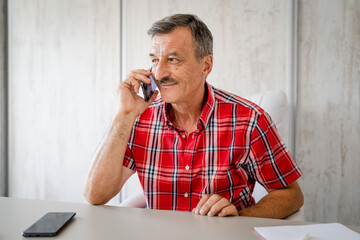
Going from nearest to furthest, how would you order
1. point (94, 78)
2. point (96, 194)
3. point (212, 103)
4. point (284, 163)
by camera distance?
point (96, 194) < point (284, 163) < point (212, 103) < point (94, 78)

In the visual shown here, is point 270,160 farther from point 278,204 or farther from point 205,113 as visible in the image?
point 205,113

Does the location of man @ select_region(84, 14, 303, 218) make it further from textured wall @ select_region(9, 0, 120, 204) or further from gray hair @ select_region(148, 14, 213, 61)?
textured wall @ select_region(9, 0, 120, 204)

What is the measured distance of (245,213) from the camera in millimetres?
1058

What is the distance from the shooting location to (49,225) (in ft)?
2.34

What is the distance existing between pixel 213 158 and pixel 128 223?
1.80ft

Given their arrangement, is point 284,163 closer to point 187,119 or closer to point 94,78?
point 187,119

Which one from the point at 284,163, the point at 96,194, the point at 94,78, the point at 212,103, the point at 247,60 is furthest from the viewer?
the point at 94,78

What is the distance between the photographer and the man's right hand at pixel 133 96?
1.26 meters

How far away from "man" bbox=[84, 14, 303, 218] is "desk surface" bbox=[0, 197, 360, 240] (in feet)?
0.90

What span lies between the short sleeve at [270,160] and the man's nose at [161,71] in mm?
443

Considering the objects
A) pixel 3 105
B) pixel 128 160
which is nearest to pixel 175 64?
pixel 128 160

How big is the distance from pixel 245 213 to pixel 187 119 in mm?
489

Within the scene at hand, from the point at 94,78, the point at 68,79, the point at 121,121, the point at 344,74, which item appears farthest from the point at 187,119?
the point at 68,79

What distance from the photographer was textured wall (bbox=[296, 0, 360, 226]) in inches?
74.5
